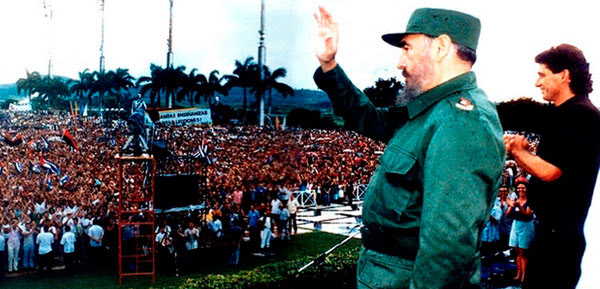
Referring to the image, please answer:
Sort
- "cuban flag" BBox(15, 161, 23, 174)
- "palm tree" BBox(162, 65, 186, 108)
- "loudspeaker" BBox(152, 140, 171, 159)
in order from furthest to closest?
"palm tree" BBox(162, 65, 186, 108) < "cuban flag" BBox(15, 161, 23, 174) < "loudspeaker" BBox(152, 140, 171, 159)

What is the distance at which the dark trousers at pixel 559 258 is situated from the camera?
2326 mm

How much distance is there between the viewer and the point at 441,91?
1.67 m

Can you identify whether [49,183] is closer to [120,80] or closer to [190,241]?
[190,241]

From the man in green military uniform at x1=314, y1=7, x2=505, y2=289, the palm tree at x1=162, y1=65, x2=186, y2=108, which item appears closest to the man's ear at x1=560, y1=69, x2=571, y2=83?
the man in green military uniform at x1=314, y1=7, x2=505, y2=289

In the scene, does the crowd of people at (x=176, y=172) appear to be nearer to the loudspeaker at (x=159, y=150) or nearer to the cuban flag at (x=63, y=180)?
the cuban flag at (x=63, y=180)

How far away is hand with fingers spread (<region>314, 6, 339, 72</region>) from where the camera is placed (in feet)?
6.34

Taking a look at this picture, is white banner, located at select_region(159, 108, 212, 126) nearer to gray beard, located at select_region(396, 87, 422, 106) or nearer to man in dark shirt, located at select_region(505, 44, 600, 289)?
man in dark shirt, located at select_region(505, 44, 600, 289)

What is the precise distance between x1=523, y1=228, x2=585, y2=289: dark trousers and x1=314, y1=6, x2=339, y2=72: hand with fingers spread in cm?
128

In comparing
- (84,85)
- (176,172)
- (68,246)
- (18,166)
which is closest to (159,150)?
(176,172)

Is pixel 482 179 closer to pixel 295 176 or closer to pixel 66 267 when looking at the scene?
pixel 66 267

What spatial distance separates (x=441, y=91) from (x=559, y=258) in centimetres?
117

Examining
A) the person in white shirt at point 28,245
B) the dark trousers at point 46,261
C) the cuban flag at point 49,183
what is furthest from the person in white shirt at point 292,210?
the cuban flag at point 49,183

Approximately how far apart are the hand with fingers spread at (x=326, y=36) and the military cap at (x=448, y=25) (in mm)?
307

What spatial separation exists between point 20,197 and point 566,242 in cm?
1330
